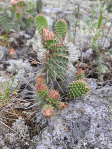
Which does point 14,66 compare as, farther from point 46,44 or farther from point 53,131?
point 53,131

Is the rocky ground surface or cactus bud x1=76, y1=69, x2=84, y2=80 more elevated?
cactus bud x1=76, y1=69, x2=84, y2=80

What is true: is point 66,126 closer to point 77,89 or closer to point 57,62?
point 77,89

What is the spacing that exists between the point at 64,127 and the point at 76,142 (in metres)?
0.17

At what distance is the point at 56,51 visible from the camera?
4.44 ft

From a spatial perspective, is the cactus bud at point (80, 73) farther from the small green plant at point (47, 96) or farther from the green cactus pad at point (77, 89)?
the small green plant at point (47, 96)

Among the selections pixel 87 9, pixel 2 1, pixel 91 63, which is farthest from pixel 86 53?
pixel 2 1

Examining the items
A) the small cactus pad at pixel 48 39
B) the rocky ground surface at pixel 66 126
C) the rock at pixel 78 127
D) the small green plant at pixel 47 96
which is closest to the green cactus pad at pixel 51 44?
the small cactus pad at pixel 48 39

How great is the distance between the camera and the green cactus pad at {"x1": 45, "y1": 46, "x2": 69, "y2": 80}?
1.33 metres

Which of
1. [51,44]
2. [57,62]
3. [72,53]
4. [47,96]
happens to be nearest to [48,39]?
Result: [51,44]

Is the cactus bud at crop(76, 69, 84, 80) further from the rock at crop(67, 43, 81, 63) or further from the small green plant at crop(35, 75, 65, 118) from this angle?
the small green plant at crop(35, 75, 65, 118)

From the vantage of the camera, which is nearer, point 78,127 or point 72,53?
point 78,127

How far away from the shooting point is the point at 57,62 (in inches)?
52.7

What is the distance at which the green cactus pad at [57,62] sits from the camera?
4.38 ft

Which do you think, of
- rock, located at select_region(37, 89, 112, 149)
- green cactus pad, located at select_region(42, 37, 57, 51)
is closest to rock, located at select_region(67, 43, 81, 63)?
green cactus pad, located at select_region(42, 37, 57, 51)
